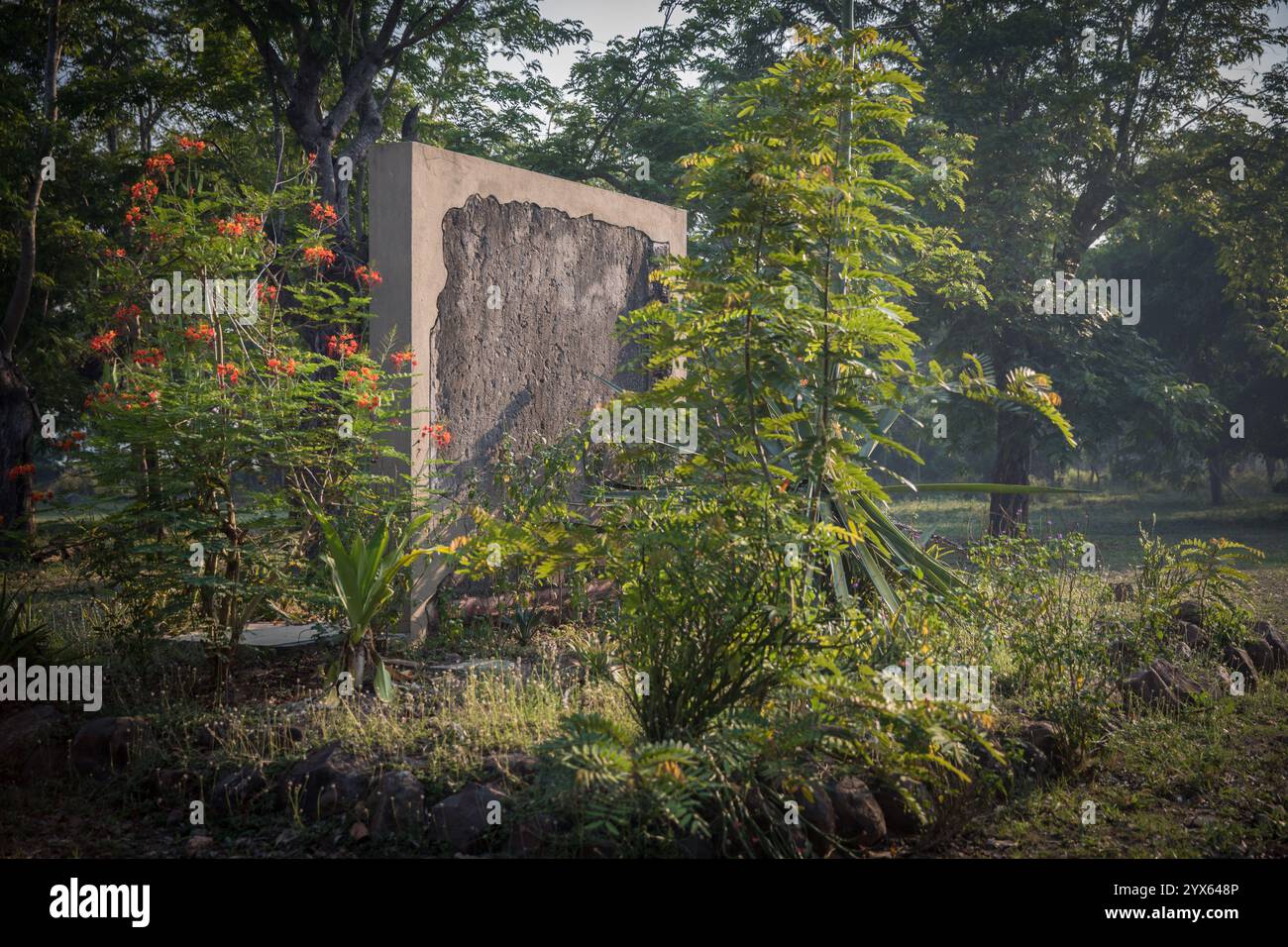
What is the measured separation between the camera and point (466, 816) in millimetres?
4148

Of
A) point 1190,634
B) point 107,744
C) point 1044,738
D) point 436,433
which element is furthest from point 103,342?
point 1190,634

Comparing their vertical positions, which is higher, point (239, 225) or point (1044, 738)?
point (239, 225)

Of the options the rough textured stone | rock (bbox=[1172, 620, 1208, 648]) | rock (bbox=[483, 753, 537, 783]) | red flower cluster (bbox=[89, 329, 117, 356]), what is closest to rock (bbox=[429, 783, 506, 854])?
rock (bbox=[483, 753, 537, 783])

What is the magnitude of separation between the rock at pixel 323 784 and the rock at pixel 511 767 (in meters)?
0.56

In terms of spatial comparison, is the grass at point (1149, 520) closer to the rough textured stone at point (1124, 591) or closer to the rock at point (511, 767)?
the rough textured stone at point (1124, 591)

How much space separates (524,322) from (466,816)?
5.12m

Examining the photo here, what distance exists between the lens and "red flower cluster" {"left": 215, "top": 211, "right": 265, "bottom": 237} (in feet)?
19.9

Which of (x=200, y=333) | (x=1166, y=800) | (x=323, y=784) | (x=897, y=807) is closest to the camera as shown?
(x=897, y=807)

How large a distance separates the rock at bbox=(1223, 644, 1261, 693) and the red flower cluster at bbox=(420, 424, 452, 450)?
5848 mm

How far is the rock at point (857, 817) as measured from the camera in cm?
427

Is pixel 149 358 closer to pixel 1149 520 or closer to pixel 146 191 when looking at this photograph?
pixel 146 191

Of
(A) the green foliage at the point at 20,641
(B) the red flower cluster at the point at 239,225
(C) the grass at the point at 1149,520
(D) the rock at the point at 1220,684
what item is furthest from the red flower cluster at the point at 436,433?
(D) the rock at the point at 1220,684

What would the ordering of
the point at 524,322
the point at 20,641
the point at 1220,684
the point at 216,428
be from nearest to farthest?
the point at 216,428 < the point at 20,641 < the point at 1220,684 < the point at 524,322
